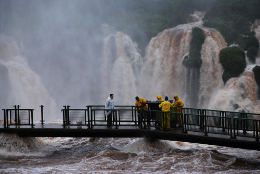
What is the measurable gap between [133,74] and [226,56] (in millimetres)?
8461

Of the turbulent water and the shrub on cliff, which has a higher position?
the shrub on cliff

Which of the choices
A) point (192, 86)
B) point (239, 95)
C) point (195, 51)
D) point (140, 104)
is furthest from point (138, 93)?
point (140, 104)

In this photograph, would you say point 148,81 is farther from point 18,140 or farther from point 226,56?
point 18,140

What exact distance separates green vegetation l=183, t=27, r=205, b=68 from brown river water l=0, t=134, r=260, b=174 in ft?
61.3

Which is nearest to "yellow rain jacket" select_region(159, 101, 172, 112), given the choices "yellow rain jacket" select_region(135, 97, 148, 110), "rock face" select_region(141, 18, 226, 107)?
"yellow rain jacket" select_region(135, 97, 148, 110)

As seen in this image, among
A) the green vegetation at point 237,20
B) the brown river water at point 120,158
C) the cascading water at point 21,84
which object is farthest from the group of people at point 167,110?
the green vegetation at point 237,20

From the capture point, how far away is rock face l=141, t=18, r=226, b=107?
37.8 m

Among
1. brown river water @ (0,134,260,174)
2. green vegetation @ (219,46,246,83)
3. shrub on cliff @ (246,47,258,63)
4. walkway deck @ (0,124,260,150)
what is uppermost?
shrub on cliff @ (246,47,258,63)

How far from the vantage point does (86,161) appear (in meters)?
17.3

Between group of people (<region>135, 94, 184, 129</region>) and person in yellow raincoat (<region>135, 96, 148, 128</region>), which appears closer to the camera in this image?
group of people (<region>135, 94, 184, 129</region>)

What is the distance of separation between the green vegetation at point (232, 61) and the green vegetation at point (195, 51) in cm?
186

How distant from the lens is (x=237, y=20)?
44656 mm

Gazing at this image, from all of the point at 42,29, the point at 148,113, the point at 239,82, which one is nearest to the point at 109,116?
the point at 148,113

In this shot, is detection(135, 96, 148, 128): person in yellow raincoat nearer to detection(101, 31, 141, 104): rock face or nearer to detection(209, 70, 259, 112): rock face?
detection(209, 70, 259, 112): rock face
